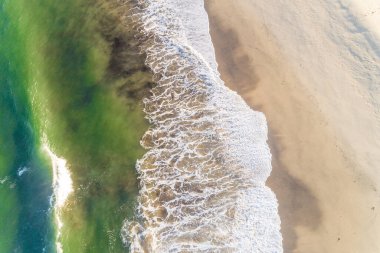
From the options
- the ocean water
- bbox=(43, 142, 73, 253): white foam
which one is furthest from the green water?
bbox=(43, 142, 73, 253): white foam

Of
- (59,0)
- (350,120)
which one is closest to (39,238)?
(59,0)

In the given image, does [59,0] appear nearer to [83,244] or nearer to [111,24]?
[111,24]

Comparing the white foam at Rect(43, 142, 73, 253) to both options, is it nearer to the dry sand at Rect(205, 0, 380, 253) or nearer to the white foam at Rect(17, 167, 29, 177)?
the white foam at Rect(17, 167, 29, 177)

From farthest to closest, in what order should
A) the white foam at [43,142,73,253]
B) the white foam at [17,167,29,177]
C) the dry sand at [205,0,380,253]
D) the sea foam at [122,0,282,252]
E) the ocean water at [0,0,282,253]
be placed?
the white foam at [17,167,29,177] → the white foam at [43,142,73,253] → the ocean water at [0,0,282,253] → the sea foam at [122,0,282,252] → the dry sand at [205,0,380,253]

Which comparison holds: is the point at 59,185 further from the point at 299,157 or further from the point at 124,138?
the point at 299,157

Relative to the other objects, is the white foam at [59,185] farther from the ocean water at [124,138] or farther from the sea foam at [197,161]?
the sea foam at [197,161]

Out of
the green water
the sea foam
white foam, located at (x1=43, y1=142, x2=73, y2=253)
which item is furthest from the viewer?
white foam, located at (x1=43, y1=142, x2=73, y2=253)
